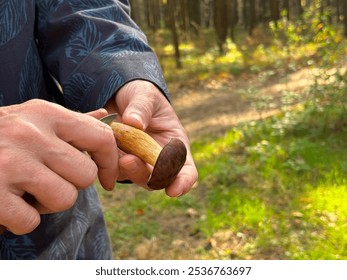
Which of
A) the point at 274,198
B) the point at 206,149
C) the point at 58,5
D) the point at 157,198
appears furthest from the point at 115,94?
the point at 206,149

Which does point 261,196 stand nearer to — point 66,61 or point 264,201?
point 264,201

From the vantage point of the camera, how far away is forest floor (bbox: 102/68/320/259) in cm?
472

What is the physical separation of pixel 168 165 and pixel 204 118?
28.3ft

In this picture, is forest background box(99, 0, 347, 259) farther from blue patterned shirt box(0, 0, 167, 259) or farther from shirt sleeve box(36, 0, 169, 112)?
shirt sleeve box(36, 0, 169, 112)

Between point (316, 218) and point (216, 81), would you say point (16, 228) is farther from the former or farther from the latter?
point (216, 81)

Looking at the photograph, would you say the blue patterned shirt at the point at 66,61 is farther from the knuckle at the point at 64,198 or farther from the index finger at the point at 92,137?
the knuckle at the point at 64,198

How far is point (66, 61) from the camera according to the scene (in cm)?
170

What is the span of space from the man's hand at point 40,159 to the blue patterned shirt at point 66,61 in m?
0.45

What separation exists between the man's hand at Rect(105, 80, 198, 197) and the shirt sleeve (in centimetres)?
4

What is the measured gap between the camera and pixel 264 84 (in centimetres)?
1244

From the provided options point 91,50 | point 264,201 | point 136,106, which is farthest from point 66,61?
point 264,201
